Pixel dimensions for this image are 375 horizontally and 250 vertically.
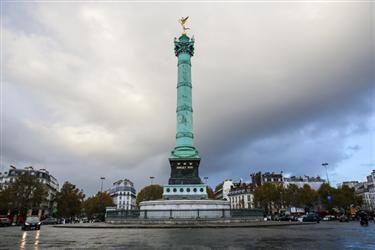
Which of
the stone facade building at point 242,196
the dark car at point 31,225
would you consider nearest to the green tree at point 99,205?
the stone facade building at point 242,196

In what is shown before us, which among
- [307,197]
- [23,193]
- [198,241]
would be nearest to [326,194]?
[307,197]

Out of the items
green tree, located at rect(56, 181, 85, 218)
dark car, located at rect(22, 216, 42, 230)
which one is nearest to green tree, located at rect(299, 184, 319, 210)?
green tree, located at rect(56, 181, 85, 218)

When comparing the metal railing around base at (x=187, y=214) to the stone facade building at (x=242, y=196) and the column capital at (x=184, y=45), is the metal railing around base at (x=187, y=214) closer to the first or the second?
the column capital at (x=184, y=45)

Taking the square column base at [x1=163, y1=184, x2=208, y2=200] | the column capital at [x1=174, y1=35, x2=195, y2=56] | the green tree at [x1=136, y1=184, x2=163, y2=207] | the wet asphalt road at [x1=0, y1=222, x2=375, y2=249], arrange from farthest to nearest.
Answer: the green tree at [x1=136, y1=184, x2=163, y2=207], the column capital at [x1=174, y1=35, x2=195, y2=56], the square column base at [x1=163, y1=184, x2=208, y2=200], the wet asphalt road at [x1=0, y1=222, x2=375, y2=249]

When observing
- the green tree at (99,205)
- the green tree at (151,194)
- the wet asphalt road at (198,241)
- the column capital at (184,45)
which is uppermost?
the column capital at (184,45)

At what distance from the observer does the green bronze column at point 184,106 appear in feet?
165

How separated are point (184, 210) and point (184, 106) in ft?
66.8

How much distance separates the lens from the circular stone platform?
1459 inches

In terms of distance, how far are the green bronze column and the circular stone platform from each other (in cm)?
1004

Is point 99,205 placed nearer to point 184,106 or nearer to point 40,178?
point 40,178

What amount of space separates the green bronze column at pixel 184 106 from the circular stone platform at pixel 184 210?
10.0 m

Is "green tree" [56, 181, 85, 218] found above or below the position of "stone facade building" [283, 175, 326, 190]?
below

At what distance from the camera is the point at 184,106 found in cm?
5269

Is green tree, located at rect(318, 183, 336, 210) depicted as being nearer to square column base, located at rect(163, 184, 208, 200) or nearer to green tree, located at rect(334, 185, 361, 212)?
green tree, located at rect(334, 185, 361, 212)
